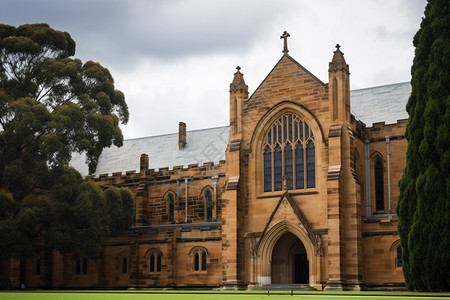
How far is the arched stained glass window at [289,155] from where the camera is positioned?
3819 cm

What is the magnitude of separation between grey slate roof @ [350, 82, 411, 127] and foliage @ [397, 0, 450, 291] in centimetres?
1199

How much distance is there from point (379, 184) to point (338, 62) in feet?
24.5

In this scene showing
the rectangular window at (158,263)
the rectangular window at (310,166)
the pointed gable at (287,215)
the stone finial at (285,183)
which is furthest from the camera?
the rectangular window at (158,263)

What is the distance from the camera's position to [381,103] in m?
43.2

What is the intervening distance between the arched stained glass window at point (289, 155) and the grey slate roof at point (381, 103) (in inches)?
216

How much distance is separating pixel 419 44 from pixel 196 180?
22351 millimetres

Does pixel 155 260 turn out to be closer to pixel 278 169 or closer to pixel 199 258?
pixel 199 258

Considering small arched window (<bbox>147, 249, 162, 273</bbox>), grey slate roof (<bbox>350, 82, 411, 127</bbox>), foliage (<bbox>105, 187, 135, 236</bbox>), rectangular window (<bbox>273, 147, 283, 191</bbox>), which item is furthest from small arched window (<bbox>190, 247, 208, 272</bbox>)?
grey slate roof (<bbox>350, 82, 411, 127</bbox>)

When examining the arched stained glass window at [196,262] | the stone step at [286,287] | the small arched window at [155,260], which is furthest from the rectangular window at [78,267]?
the stone step at [286,287]

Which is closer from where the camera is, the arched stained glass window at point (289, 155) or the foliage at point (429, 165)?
the foliage at point (429, 165)

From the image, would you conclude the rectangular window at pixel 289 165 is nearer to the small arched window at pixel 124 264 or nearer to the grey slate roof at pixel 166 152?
the grey slate roof at pixel 166 152

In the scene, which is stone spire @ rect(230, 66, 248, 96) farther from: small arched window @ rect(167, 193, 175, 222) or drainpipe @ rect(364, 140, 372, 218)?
small arched window @ rect(167, 193, 175, 222)

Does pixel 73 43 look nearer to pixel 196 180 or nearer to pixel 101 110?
pixel 101 110

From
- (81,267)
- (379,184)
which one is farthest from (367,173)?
(81,267)
